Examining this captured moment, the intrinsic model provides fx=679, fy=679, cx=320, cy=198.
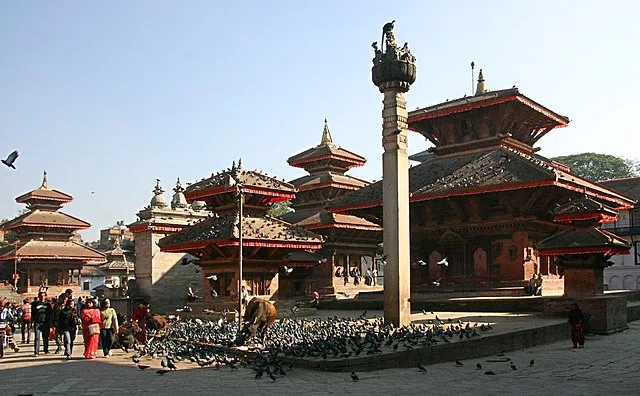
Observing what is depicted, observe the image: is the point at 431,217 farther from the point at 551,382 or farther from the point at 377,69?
the point at 551,382

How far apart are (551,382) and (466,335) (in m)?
4.05

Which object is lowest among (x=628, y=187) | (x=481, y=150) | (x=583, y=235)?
(x=583, y=235)

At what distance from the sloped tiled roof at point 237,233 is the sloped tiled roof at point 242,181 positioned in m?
1.26

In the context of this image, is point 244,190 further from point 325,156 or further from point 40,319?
point 325,156

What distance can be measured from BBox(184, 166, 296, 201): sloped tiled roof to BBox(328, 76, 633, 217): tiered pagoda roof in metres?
4.41

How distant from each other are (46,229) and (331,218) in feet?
102

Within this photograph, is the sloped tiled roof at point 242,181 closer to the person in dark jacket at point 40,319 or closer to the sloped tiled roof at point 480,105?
the sloped tiled roof at point 480,105

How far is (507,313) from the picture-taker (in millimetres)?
25078

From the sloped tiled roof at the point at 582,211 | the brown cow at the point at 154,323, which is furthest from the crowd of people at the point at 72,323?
the sloped tiled roof at the point at 582,211

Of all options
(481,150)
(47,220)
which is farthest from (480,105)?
(47,220)

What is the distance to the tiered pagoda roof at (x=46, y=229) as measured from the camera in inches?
2283

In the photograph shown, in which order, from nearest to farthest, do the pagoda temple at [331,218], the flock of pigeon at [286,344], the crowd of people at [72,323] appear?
1. the flock of pigeon at [286,344]
2. the crowd of people at [72,323]
3. the pagoda temple at [331,218]

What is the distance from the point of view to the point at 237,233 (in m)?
26.9

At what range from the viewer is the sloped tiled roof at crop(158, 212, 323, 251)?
89.9ft
